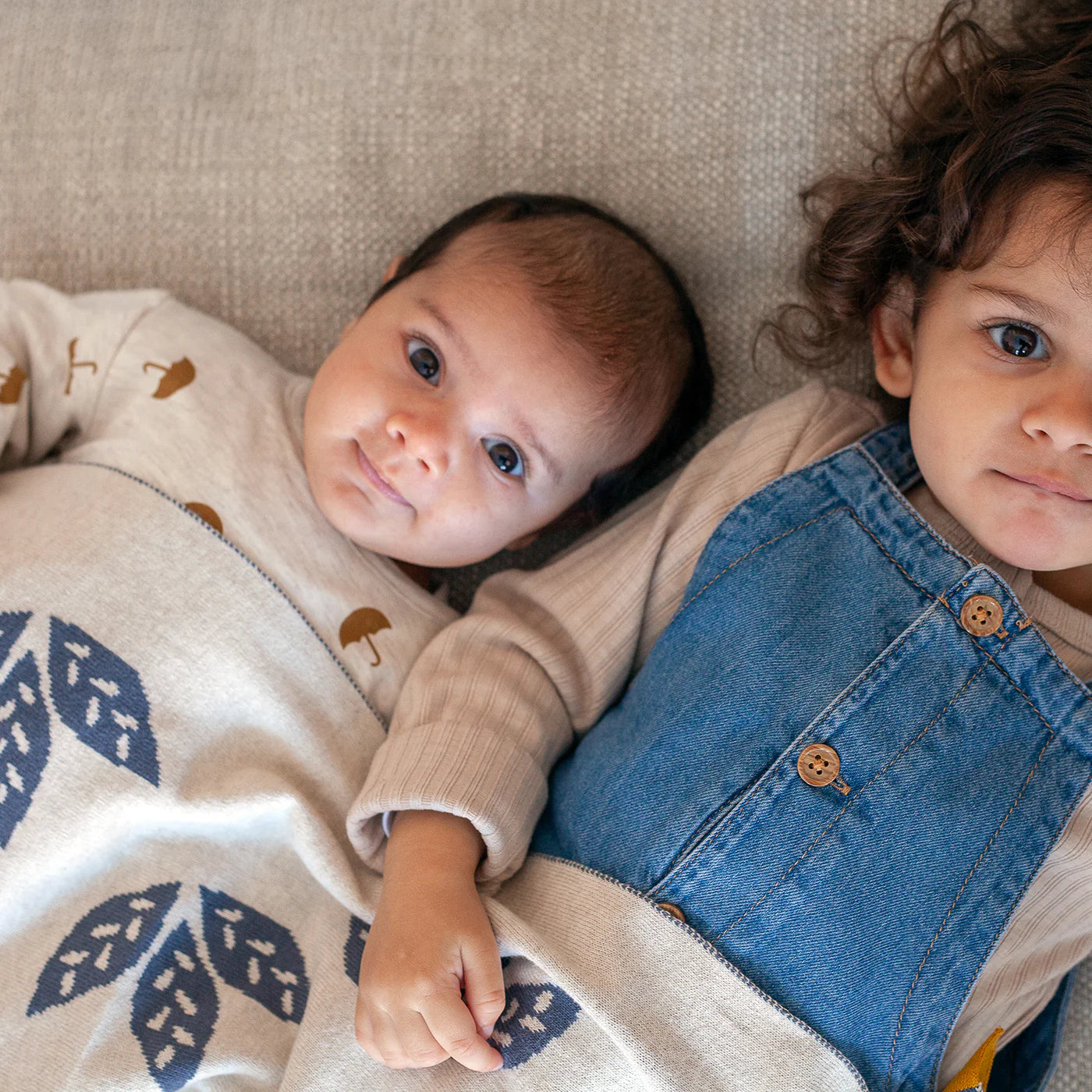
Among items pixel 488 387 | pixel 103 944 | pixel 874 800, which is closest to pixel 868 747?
pixel 874 800

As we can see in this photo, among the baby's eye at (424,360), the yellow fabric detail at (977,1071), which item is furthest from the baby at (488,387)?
the yellow fabric detail at (977,1071)

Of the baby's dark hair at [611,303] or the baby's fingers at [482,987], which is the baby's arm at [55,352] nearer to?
the baby's dark hair at [611,303]

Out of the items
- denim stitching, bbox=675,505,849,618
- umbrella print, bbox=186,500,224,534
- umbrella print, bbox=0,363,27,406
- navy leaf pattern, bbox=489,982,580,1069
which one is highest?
denim stitching, bbox=675,505,849,618

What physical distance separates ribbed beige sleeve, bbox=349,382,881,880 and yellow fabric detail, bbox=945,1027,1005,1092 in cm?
43

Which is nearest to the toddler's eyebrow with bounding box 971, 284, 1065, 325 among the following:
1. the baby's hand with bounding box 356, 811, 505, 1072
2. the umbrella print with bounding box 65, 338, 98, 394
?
the baby's hand with bounding box 356, 811, 505, 1072

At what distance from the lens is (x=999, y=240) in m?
0.88

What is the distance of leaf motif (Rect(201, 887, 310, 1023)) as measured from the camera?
37.4 inches

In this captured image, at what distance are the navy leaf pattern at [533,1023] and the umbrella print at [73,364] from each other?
0.79 m

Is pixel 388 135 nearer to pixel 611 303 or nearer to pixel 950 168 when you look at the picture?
pixel 611 303

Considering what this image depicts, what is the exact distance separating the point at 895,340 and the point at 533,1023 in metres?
0.75

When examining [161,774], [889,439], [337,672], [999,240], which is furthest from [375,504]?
[999,240]

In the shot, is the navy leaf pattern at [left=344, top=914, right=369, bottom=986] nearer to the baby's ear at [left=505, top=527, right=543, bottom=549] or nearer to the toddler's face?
the baby's ear at [left=505, top=527, right=543, bottom=549]

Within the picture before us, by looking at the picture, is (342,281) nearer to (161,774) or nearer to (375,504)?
(375,504)

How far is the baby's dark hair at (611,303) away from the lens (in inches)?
40.2
